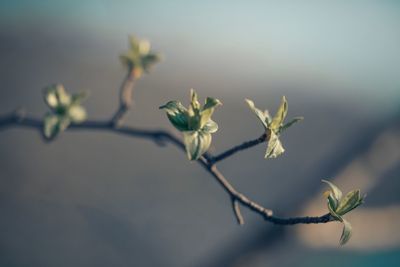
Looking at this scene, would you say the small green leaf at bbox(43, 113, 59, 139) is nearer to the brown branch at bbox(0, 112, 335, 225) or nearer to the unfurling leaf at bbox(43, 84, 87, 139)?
the unfurling leaf at bbox(43, 84, 87, 139)

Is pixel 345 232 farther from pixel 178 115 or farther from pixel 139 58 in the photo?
pixel 139 58

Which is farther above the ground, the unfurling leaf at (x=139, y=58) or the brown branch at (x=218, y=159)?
the unfurling leaf at (x=139, y=58)

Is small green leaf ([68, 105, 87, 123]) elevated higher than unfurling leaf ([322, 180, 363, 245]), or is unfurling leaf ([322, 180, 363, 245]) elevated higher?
small green leaf ([68, 105, 87, 123])

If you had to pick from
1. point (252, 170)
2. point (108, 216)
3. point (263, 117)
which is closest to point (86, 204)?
point (108, 216)

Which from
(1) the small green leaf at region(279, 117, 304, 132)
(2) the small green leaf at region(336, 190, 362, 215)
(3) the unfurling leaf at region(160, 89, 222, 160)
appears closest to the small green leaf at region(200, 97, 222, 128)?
(3) the unfurling leaf at region(160, 89, 222, 160)

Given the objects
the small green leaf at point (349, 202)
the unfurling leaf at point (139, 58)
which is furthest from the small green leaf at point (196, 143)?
the unfurling leaf at point (139, 58)

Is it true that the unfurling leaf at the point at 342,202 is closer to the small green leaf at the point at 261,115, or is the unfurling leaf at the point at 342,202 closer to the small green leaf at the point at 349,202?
the small green leaf at the point at 349,202

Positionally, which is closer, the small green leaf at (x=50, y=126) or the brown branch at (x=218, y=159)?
the brown branch at (x=218, y=159)
